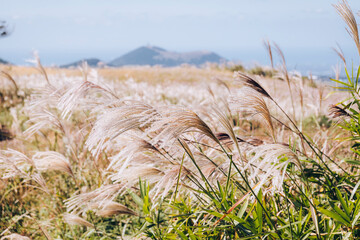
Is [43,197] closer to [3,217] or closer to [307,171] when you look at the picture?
[3,217]

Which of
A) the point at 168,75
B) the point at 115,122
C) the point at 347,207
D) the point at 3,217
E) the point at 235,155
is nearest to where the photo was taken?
the point at 115,122

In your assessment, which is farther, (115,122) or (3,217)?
(3,217)

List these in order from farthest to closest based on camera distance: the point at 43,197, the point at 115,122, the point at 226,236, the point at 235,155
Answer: the point at 43,197 < the point at 235,155 < the point at 226,236 < the point at 115,122

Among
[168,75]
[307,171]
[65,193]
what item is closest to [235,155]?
[307,171]

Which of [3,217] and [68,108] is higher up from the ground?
[68,108]

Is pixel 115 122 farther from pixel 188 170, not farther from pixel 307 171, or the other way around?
pixel 307 171

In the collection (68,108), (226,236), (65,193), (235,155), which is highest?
(68,108)

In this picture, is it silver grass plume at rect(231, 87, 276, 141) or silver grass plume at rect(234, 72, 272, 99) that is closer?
silver grass plume at rect(231, 87, 276, 141)

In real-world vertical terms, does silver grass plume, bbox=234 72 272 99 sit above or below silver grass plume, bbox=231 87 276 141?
above

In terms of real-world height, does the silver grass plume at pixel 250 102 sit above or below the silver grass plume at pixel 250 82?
below

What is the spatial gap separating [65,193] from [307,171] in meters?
2.32

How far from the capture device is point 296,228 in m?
1.75

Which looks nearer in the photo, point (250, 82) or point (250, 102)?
point (250, 102)

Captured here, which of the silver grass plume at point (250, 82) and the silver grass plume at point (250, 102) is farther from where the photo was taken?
the silver grass plume at point (250, 82)
